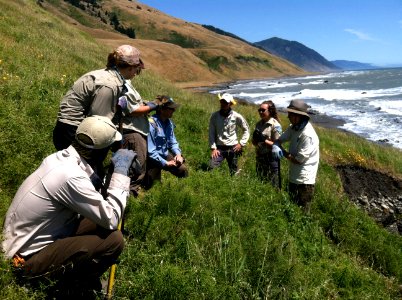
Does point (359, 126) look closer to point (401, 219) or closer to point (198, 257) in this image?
point (401, 219)

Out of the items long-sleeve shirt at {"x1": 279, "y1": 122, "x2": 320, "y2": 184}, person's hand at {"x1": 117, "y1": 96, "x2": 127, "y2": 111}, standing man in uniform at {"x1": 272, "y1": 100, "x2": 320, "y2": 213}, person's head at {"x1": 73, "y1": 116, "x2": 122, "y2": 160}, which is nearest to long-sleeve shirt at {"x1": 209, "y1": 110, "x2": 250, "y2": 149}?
standing man in uniform at {"x1": 272, "y1": 100, "x2": 320, "y2": 213}

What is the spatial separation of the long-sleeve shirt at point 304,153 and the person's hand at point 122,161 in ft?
10.7

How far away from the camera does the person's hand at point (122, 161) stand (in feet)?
10.5

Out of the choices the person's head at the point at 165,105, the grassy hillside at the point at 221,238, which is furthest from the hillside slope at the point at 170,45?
the person's head at the point at 165,105

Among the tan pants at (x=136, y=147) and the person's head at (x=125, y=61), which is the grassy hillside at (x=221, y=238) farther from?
the person's head at (x=125, y=61)

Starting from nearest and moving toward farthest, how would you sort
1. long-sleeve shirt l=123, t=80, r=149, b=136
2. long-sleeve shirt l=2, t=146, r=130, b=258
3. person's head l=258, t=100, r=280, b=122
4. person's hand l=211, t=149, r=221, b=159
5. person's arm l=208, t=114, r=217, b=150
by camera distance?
1. long-sleeve shirt l=2, t=146, r=130, b=258
2. long-sleeve shirt l=123, t=80, r=149, b=136
3. person's head l=258, t=100, r=280, b=122
4. person's hand l=211, t=149, r=221, b=159
5. person's arm l=208, t=114, r=217, b=150

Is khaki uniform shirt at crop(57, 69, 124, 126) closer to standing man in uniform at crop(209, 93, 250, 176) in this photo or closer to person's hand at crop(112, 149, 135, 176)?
person's hand at crop(112, 149, 135, 176)

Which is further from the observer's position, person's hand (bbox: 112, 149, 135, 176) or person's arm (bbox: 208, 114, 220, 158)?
person's arm (bbox: 208, 114, 220, 158)

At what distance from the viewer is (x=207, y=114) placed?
1260 centimetres

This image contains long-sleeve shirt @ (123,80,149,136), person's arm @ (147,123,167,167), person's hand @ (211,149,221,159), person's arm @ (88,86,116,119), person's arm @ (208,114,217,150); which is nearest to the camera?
person's arm @ (88,86,116,119)

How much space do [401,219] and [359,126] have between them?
17.1m

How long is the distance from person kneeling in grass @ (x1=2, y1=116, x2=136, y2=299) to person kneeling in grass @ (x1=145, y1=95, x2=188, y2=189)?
234cm

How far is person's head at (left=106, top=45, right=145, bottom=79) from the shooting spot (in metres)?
4.24

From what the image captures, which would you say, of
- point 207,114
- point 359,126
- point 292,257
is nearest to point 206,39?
point 359,126
